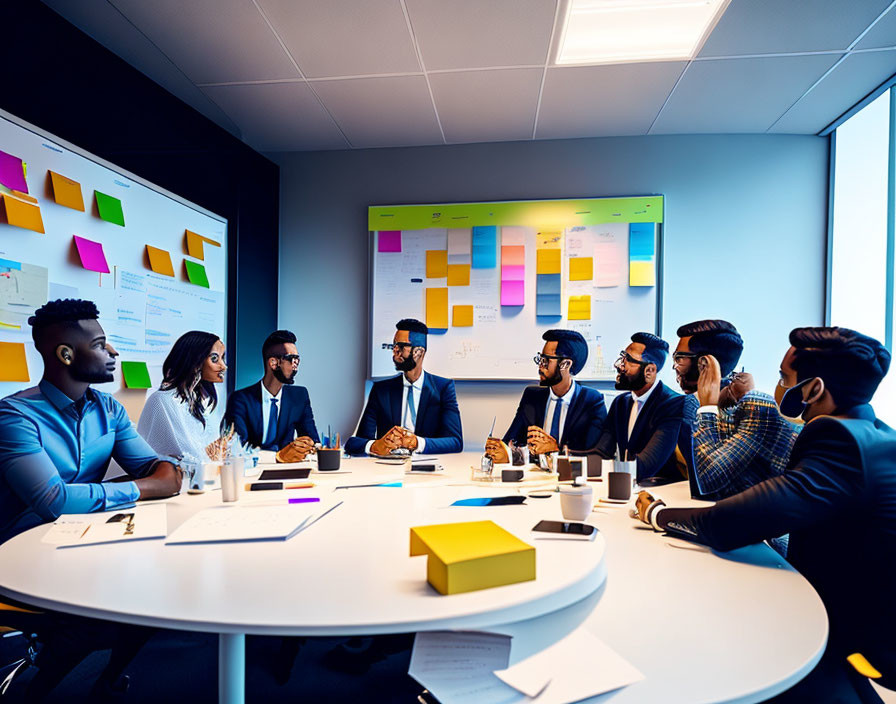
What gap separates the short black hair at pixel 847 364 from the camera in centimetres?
127

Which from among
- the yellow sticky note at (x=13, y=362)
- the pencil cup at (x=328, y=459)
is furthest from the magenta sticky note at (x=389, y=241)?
the yellow sticky note at (x=13, y=362)

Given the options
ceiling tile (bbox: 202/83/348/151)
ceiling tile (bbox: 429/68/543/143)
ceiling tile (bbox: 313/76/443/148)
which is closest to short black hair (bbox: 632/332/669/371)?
ceiling tile (bbox: 429/68/543/143)

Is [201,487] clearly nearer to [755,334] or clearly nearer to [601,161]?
[601,161]

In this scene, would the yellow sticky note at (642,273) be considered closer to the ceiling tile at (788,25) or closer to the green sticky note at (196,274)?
the ceiling tile at (788,25)

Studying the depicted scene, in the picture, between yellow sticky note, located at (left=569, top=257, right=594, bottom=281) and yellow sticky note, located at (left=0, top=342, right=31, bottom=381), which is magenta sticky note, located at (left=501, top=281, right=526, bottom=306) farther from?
yellow sticky note, located at (left=0, top=342, right=31, bottom=381)

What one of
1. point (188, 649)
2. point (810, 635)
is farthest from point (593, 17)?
point (188, 649)

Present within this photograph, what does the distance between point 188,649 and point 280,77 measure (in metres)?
2.93

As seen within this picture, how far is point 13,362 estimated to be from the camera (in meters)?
2.18

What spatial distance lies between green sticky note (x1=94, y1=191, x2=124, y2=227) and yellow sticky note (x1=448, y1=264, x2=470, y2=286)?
2104mm

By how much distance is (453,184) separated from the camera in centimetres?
404

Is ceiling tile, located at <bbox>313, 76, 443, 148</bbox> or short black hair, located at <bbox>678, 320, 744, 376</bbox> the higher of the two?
ceiling tile, located at <bbox>313, 76, 443, 148</bbox>

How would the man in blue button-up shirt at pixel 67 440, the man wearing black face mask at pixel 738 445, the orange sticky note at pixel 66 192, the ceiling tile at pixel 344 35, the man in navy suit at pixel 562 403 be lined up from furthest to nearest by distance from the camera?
the man in navy suit at pixel 562 403 → the ceiling tile at pixel 344 35 → the orange sticky note at pixel 66 192 → the man wearing black face mask at pixel 738 445 → the man in blue button-up shirt at pixel 67 440

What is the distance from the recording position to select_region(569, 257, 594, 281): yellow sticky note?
3.87 meters

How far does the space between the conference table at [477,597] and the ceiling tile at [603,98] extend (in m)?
2.59
